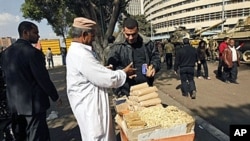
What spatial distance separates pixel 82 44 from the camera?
9.84 ft

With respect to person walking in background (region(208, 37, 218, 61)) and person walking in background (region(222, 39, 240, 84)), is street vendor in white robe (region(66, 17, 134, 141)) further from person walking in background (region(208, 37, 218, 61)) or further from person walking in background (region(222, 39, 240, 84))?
person walking in background (region(208, 37, 218, 61))

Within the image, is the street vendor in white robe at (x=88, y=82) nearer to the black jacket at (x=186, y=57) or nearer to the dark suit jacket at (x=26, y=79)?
the dark suit jacket at (x=26, y=79)

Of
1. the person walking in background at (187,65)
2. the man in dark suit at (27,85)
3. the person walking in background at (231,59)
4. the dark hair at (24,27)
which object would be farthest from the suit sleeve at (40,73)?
the person walking in background at (231,59)

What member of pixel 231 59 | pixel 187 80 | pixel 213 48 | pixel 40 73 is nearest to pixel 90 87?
pixel 40 73

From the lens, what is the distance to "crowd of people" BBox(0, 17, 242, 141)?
116 inches

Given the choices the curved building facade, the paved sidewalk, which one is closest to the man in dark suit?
the paved sidewalk

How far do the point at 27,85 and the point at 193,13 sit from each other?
82.6 metres

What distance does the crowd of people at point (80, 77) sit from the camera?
2.95 m

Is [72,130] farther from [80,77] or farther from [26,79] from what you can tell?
[80,77]

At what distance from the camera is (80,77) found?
116 inches

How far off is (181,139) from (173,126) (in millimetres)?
181

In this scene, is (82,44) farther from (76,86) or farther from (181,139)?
(181,139)

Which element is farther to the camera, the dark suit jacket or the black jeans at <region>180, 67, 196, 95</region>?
the black jeans at <region>180, 67, 196, 95</region>

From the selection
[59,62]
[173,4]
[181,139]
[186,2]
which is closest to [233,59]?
[181,139]
